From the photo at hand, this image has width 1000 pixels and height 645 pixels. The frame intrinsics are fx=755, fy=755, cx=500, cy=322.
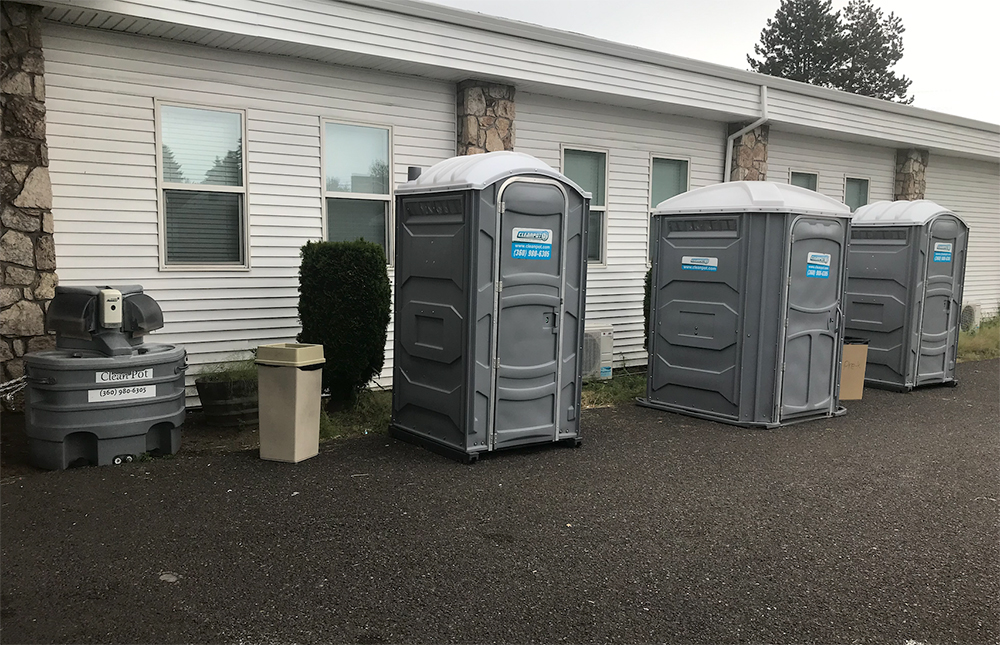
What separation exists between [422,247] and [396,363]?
3.43ft

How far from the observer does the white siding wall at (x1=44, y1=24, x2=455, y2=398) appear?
6520 millimetres

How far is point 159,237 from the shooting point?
6934 mm

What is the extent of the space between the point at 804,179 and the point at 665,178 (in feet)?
10.4

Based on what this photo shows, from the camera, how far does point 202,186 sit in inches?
280

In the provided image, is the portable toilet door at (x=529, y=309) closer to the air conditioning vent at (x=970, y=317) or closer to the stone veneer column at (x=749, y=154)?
the stone veneer column at (x=749, y=154)

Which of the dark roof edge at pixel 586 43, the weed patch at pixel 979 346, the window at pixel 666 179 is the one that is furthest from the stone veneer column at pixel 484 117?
the weed patch at pixel 979 346

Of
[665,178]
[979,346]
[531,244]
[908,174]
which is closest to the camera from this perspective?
[531,244]

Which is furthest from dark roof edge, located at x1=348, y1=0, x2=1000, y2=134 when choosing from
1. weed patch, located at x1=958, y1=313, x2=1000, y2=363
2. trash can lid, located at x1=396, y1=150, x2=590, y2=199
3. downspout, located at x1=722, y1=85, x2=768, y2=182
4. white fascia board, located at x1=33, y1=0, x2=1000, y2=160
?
weed patch, located at x1=958, y1=313, x2=1000, y2=363

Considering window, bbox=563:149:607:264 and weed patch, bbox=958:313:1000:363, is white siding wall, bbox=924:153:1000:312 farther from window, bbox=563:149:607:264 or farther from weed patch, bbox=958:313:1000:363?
window, bbox=563:149:607:264

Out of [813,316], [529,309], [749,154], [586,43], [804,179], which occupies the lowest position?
[813,316]

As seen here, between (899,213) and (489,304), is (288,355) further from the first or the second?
(899,213)

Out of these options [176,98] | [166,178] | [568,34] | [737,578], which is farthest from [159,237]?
[737,578]

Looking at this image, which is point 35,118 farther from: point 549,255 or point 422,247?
point 549,255

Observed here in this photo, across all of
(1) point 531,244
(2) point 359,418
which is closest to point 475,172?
(1) point 531,244
